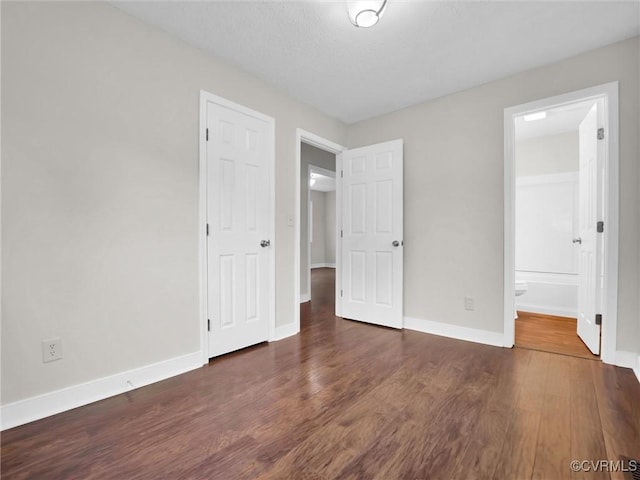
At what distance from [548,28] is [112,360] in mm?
3740

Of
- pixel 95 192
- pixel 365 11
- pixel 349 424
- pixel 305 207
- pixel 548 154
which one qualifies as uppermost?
pixel 365 11

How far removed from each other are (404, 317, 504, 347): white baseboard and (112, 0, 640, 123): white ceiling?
2.41m

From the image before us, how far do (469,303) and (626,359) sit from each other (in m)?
1.13

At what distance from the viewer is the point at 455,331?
9.99 ft

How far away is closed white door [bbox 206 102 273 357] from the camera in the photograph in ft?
8.08

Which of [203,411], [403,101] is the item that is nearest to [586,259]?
[403,101]

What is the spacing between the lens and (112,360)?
192 centimetres

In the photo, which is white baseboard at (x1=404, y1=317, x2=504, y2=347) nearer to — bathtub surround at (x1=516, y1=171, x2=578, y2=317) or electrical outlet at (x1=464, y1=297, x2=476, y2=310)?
electrical outlet at (x1=464, y1=297, x2=476, y2=310)

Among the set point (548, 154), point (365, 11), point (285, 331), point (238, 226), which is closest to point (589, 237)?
point (548, 154)

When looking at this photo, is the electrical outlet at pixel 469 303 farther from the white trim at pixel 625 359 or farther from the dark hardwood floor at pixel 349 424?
the white trim at pixel 625 359

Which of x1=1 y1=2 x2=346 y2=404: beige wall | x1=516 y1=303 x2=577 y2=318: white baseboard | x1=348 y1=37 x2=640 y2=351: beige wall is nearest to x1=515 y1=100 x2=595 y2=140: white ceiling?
x1=348 y1=37 x2=640 y2=351: beige wall

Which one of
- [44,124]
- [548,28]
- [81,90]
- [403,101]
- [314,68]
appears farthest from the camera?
[403,101]

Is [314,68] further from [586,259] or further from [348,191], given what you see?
[586,259]

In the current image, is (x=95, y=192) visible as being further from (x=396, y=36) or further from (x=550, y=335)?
(x=550, y=335)
